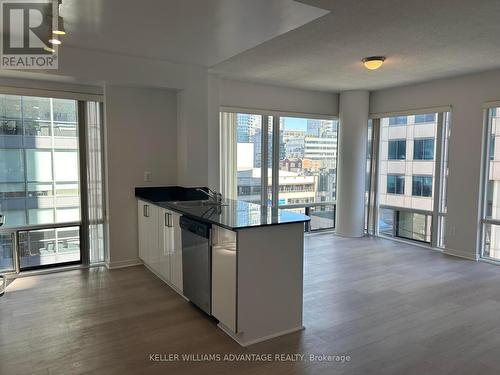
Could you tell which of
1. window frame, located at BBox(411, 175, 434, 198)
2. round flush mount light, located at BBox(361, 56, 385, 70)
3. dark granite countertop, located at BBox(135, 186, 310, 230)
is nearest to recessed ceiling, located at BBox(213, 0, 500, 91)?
round flush mount light, located at BBox(361, 56, 385, 70)

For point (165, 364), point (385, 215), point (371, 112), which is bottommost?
point (165, 364)

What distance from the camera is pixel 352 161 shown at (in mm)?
6621

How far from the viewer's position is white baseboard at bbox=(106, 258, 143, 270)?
4660mm

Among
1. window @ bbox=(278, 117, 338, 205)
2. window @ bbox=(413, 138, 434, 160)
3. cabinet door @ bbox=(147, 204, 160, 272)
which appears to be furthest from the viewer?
window @ bbox=(278, 117, 338, 205)

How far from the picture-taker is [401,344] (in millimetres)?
2809

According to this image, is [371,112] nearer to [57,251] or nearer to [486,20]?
[486,20]

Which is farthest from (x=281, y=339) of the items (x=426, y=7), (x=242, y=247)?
(x=426, y=7)

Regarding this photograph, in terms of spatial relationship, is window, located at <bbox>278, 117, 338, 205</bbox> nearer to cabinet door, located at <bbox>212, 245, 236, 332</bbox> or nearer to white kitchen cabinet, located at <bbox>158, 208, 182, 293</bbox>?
white kitchen cabinet, located at <bbox>158, 208, 182, 293</bbox>

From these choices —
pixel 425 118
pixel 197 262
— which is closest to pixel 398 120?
pixel 425 118

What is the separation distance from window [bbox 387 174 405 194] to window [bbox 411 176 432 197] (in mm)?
214

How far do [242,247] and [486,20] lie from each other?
2.85 metres

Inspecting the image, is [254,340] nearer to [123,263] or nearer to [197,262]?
[197,262]

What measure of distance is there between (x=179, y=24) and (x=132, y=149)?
191 centimetres

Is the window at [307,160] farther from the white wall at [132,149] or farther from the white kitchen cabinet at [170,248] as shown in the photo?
the white kitchen cabinet at [170,248]
